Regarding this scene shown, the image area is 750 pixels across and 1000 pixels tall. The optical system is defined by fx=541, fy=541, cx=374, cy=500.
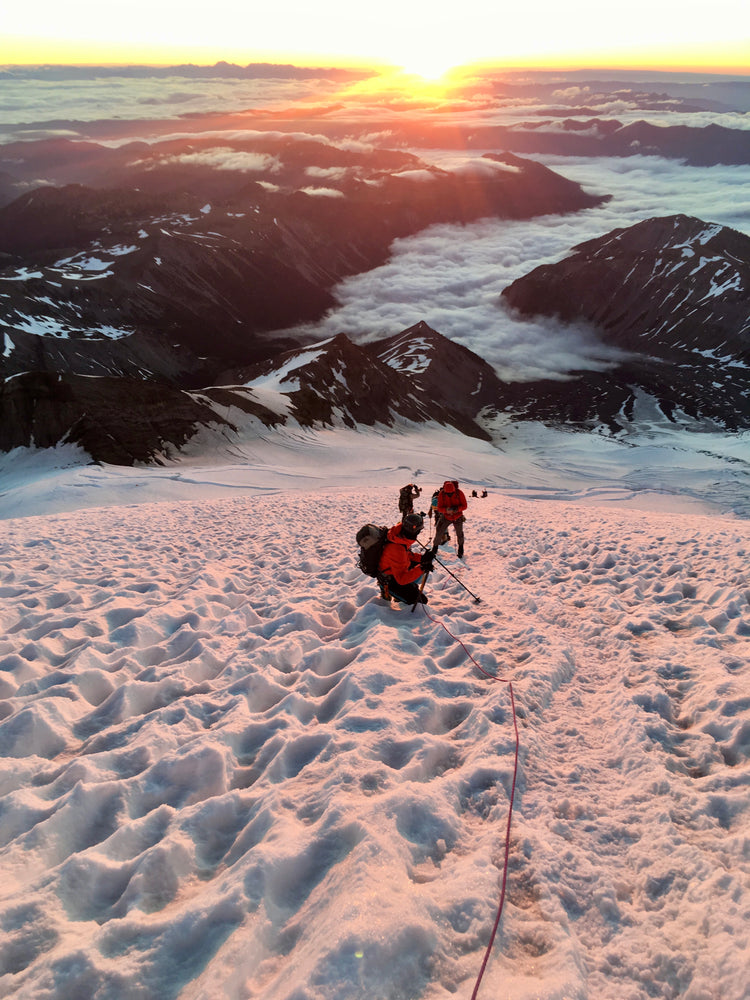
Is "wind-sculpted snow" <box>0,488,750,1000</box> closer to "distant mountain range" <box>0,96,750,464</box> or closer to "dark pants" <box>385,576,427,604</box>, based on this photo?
"dark pants" <box>385,576,427,604</box>

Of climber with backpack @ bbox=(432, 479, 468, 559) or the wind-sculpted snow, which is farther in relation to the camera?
climber with backpack @ bbox=(432, 479, 468, 559)

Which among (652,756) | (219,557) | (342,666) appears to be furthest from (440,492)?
(652,756)

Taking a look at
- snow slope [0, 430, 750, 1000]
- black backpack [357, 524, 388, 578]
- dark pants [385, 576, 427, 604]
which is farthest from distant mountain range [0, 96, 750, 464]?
snow slope [0, 430, 750, 1000]

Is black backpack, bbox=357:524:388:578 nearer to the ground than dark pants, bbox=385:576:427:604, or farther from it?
farther from it

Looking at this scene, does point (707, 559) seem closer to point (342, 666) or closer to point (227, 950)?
point (342, 666)

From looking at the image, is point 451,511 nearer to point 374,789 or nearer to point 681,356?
point 374,789

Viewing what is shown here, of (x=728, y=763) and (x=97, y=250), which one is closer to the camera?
(x=728, y=763)

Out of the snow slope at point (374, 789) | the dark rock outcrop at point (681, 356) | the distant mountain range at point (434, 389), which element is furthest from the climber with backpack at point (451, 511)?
the dark rock outcrop at point (681, 356)
